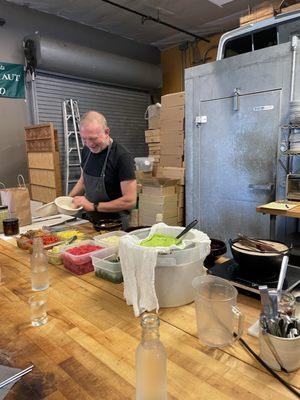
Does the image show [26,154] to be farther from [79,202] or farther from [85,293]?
[85,293]

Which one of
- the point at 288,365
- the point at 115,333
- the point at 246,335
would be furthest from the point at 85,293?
the point at 288,365

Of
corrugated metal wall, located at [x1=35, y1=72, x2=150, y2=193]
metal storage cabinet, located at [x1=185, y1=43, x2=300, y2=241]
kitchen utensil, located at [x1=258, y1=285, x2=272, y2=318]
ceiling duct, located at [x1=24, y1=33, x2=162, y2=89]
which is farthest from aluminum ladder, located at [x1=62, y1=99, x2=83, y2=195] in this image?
kitchen utensil, located at [x1=258, y1=285, x2=272, y2=318]

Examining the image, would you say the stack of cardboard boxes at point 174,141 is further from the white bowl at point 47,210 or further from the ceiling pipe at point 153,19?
the white bowl at point 47,210

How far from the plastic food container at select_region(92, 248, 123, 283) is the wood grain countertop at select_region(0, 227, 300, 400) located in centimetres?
7

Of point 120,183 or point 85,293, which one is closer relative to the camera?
point 85,293

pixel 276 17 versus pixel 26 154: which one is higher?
pixel 276 17

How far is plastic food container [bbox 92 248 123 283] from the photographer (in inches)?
50.3

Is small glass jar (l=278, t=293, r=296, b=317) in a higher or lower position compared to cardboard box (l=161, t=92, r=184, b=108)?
lower

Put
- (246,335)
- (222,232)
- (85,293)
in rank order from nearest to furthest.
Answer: (246,335) < (85,293) < (222,232)

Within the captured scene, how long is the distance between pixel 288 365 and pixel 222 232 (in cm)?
289

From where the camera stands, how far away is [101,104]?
5.65m

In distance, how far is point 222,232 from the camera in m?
3.61

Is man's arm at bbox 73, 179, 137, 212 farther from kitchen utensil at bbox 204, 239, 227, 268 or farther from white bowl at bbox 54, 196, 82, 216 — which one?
kitchen utensil at bbox 204, 239, 227, 268

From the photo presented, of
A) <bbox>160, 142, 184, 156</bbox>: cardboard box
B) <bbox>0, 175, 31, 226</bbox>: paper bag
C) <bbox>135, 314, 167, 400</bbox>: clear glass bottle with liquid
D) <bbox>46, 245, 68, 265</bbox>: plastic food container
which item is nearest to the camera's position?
<bbox>135, 314, 167, 400</bbox>: clear glass bottle with liquid
